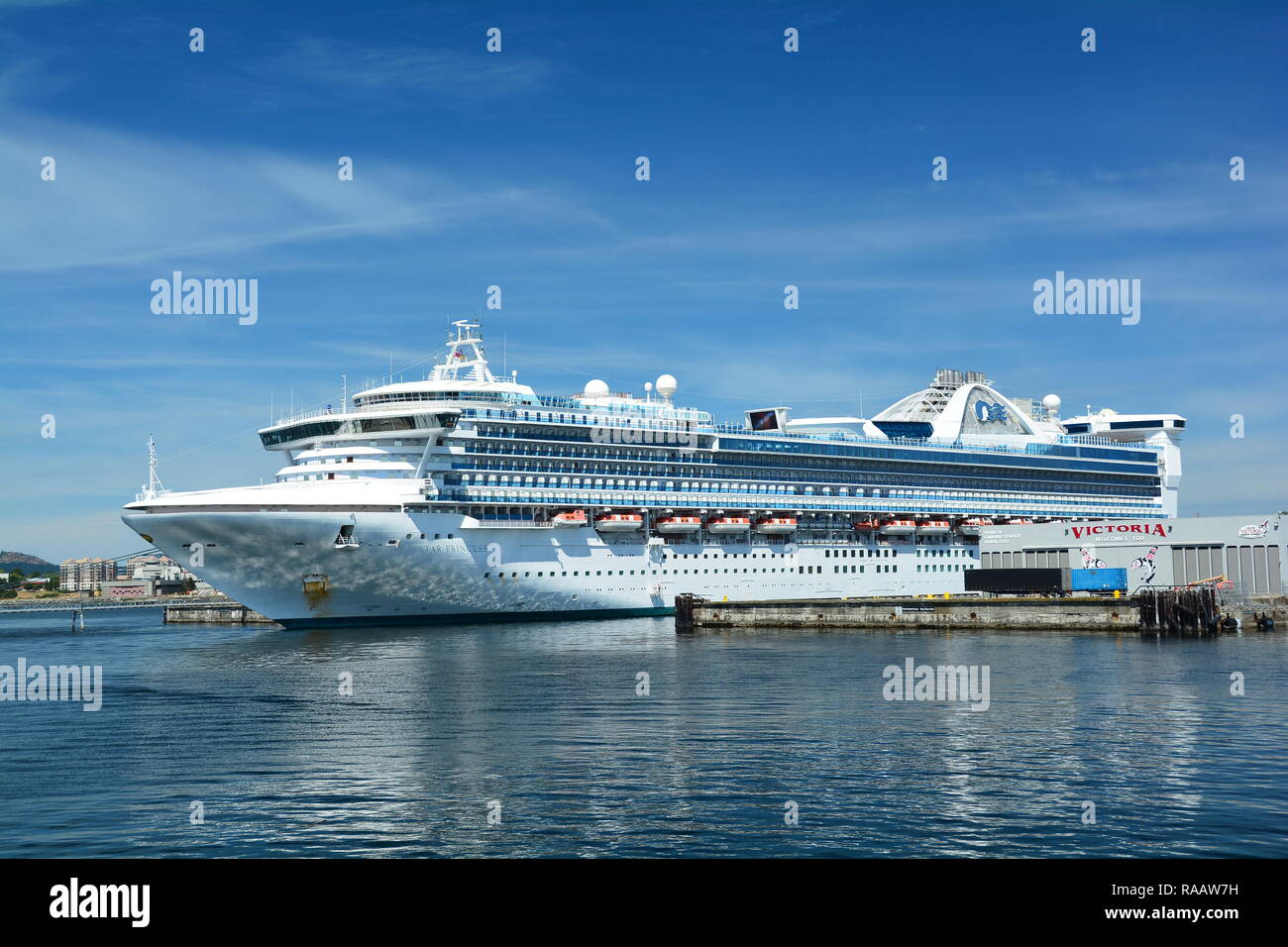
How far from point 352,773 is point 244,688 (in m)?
17.6

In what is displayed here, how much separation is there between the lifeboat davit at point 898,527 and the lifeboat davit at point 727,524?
549 inches

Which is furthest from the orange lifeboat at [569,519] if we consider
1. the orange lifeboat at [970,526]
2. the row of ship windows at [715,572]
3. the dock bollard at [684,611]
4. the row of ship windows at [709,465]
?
the orange lifeboat at [970,526]

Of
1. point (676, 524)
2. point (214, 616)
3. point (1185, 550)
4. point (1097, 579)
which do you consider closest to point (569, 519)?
point (676, 524)

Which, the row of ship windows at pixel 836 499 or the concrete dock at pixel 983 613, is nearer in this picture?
the concrete dock at pixel 983 613

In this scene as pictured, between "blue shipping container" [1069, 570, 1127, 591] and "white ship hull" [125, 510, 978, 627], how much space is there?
20.2 meters

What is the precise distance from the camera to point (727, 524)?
256 feet

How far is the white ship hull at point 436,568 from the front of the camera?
58.1 metres

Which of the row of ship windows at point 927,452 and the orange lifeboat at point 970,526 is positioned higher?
the row of ship windows at point 927,452

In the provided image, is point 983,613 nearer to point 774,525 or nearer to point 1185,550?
point 1185,550

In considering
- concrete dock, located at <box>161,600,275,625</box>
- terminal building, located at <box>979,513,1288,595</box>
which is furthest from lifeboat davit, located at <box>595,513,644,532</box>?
concrete dock, located at <box>161,600,275,625</box>

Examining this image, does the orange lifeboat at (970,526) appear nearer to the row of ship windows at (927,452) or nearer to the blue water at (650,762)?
the row of ship windows at (927,452)

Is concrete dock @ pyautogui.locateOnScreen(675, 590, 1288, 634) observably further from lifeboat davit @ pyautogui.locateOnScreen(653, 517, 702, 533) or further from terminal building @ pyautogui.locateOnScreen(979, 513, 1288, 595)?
lifeboat davit @ pyautogui.locateOnScreen(653, 517, 702, 533)

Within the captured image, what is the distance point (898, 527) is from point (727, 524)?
16.5 metres

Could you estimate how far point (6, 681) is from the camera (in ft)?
156
